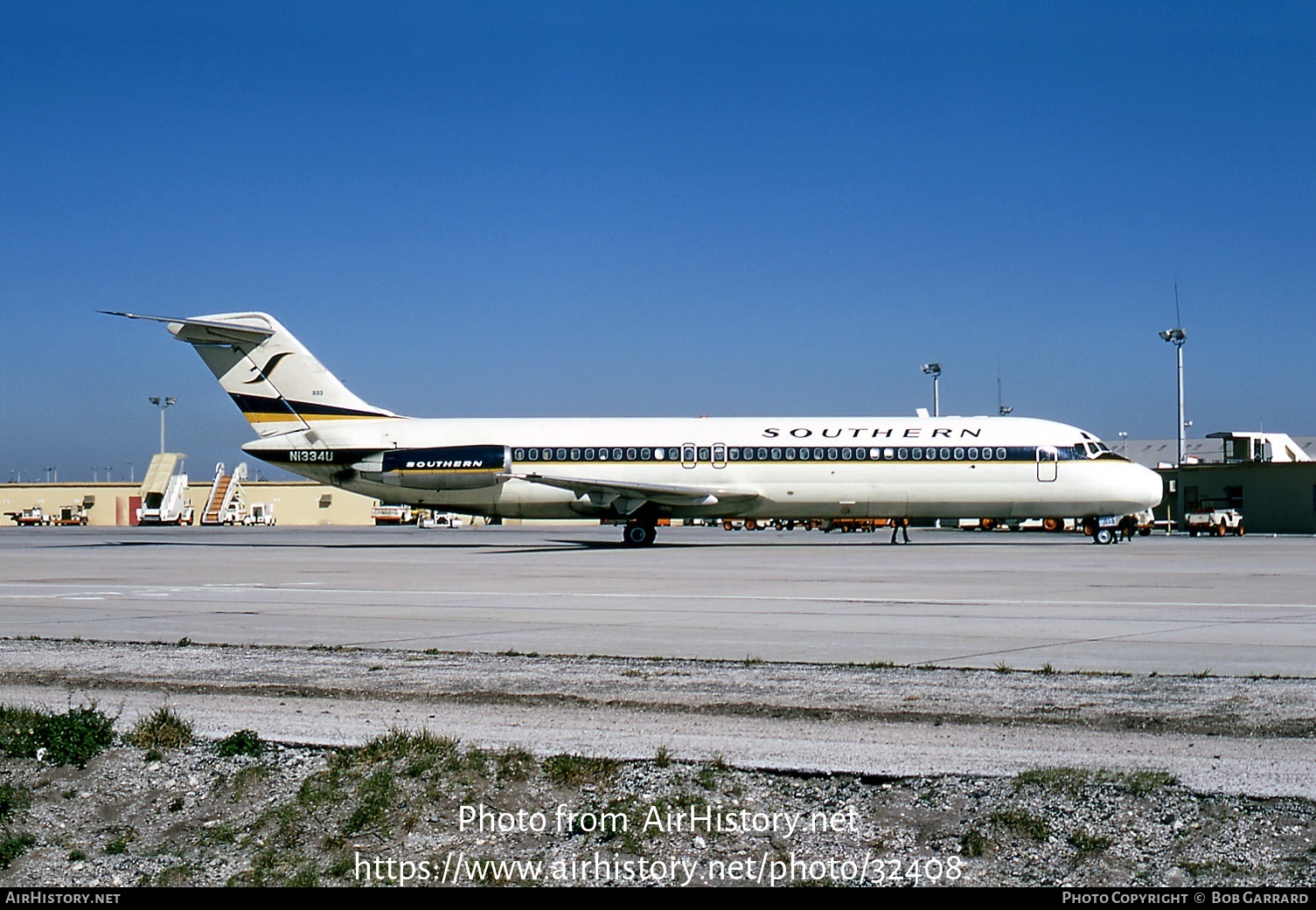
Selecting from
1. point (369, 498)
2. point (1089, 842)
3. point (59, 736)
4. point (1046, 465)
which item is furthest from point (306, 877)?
point (369, 498)

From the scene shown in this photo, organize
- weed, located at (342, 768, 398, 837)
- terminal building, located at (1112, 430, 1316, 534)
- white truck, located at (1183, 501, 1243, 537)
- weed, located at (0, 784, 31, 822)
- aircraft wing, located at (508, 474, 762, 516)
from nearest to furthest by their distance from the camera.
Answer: weed, located at (342, 768, 398, 837) → weed, located at (0, 784, 31, 822) → aircraft wing, located at (508, 474, 762, 516) → white truck, located at (1183, 501, 1243, 537) → terminal building, located at (1112, 430, 1316, 534)

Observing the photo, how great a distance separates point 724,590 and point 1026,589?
540 centimetres

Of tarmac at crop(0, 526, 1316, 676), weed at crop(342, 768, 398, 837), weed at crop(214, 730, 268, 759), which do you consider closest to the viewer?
weed at crop(342, 768, 398, 837)

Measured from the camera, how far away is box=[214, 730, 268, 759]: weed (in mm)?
8227

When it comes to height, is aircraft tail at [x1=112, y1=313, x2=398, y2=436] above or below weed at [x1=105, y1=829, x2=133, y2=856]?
above

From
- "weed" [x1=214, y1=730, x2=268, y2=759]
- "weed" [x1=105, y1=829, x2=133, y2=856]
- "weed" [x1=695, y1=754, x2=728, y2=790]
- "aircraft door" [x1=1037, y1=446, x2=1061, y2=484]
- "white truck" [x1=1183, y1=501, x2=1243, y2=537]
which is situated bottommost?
"weed" [x1=105, y1=829, x2=133, y2=856]

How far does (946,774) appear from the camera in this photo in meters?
7.43

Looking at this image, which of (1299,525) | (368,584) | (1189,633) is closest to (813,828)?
(1189,633)

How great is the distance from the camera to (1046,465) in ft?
139

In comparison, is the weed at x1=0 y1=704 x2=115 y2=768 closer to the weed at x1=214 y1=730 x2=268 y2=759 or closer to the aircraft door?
the weed at x1=214 y1=730 x2=268 y2=759

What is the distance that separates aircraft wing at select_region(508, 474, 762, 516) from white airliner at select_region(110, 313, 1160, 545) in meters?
0.07

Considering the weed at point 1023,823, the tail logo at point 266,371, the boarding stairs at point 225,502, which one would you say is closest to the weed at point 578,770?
the weed at point 1023,823

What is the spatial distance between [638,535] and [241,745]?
117ft

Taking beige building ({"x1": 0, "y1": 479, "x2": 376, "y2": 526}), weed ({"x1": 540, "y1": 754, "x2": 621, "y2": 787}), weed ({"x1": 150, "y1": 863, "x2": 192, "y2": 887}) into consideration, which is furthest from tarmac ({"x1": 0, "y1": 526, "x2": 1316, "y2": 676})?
beige building ({"x1": 0, "y1": 479, "x2": 376, "y2": 526})
